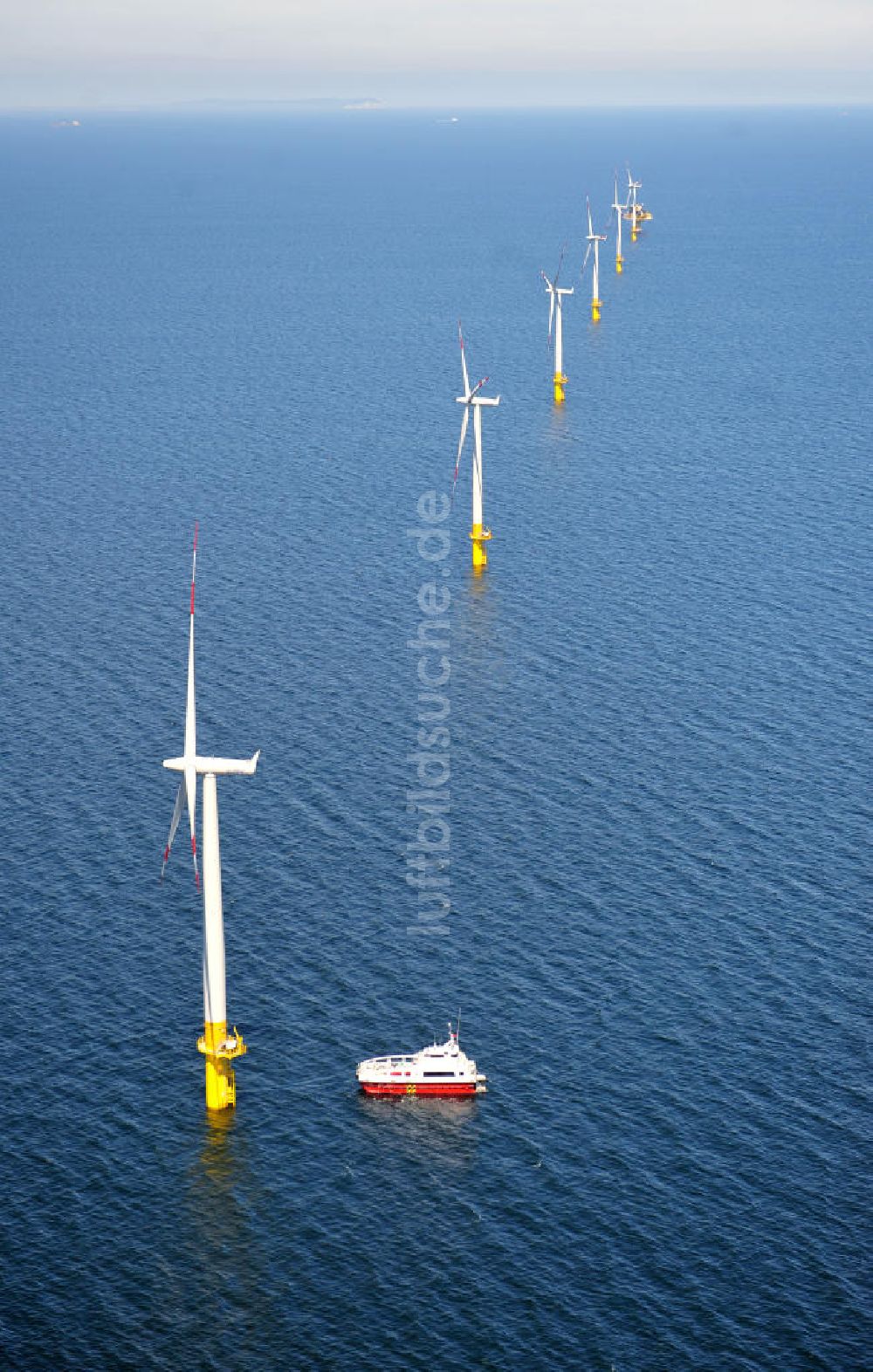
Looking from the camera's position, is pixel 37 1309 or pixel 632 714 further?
pixel 632 714

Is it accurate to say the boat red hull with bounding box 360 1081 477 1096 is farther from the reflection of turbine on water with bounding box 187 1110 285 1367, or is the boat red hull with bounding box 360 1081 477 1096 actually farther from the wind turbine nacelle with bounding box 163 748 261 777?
the wind turbine nacelle with bounding box 163 748 261 777

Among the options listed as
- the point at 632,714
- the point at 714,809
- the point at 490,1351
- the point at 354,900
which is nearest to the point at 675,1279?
the point at 490,1351

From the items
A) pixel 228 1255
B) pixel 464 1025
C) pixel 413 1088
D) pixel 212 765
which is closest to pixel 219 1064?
pixel 413 1088

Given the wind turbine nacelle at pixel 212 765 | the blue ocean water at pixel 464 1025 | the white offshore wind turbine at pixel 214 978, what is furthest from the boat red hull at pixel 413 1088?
the wind turbine nacelle at pixel 212 765

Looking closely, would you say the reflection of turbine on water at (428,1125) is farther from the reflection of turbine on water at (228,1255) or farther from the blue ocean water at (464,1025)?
the reflection of turbine on water at (228,1255)

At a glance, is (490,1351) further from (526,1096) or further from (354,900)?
(354,900)

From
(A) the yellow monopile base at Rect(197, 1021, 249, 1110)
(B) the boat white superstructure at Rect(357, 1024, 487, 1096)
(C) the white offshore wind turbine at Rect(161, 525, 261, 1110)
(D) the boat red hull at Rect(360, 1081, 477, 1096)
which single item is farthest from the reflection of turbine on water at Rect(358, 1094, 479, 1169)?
(C) the white offshore wind turbine at Rect(161, 525, 261, 1110)
